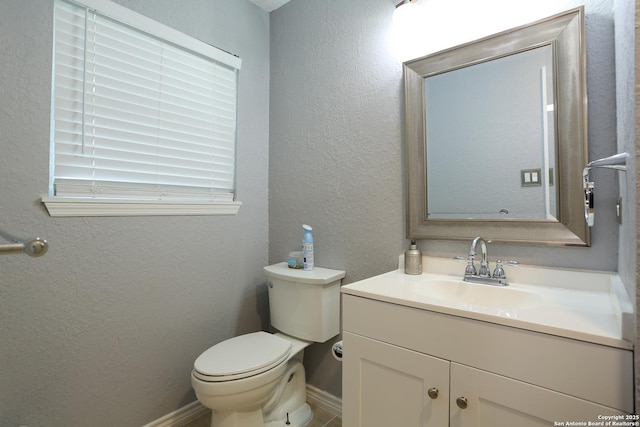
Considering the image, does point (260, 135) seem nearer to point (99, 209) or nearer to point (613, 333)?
point (99, 209)

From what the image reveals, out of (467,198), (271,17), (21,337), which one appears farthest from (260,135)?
(21,337)

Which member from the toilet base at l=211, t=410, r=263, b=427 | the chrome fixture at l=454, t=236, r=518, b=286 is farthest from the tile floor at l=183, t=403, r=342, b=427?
the chrome fixture at l=454, t=236, r=518, b=286

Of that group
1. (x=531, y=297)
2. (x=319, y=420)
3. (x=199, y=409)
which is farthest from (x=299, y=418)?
(x=531, y=297)

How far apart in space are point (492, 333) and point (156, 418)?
5.17 ft

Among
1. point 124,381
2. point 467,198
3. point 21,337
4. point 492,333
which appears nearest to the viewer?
point 492,333

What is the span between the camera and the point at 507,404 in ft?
2.56

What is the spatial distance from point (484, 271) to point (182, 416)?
161 centimetres

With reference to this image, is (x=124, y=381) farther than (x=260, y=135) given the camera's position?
No

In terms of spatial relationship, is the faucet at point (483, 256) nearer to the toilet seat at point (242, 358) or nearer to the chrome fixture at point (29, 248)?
the toilet seat at point (242, 358)

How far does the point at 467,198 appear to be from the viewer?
129 centimetres

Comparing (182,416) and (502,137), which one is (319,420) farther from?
(502,137)

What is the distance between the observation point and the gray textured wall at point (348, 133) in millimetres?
1236

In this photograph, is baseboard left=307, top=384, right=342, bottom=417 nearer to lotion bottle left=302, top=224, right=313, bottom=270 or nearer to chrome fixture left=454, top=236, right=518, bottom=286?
lotion bottle left=302, top=224, right=313, bottom=270

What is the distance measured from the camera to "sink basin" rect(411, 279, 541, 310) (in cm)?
105
